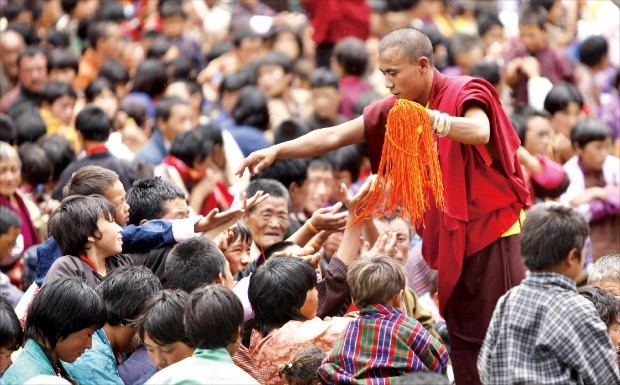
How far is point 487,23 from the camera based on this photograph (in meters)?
14.7

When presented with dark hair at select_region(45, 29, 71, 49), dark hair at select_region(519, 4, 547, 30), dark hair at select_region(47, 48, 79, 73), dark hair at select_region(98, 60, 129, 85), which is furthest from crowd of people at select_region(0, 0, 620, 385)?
dark hair at select_region(45, 29, 71, 49)

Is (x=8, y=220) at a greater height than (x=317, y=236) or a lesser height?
lesser

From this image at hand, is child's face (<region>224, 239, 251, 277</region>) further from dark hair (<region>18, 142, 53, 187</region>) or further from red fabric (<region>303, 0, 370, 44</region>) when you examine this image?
red fabric (<region>303, 0, 370, 44</region>)

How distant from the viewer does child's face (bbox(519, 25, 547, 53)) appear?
12680mm

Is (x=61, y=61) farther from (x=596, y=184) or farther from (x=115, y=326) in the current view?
(x=115, y=326)

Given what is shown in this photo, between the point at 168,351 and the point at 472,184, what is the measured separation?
71.4 inches

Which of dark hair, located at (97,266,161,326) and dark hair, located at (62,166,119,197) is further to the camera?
dark hair, located at (62,166,119,197)

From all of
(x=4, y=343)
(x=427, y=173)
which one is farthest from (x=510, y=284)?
(x=4, y=343)

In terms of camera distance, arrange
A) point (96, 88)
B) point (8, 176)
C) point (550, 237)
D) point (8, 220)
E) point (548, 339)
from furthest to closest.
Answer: point (96, 88) → point (8, 176) → point (8, 220) → point (550, 237) → point (548, 339)

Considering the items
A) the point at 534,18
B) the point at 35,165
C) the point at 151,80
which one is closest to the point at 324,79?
the point at 151,80

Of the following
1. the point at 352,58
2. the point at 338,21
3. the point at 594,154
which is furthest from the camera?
the point at 338,21

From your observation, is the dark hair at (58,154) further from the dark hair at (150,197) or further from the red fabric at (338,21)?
the red fabric at (338,21)

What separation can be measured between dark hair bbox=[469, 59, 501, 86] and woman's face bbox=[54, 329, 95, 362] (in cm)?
710

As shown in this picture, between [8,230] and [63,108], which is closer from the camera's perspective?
[8,230]
